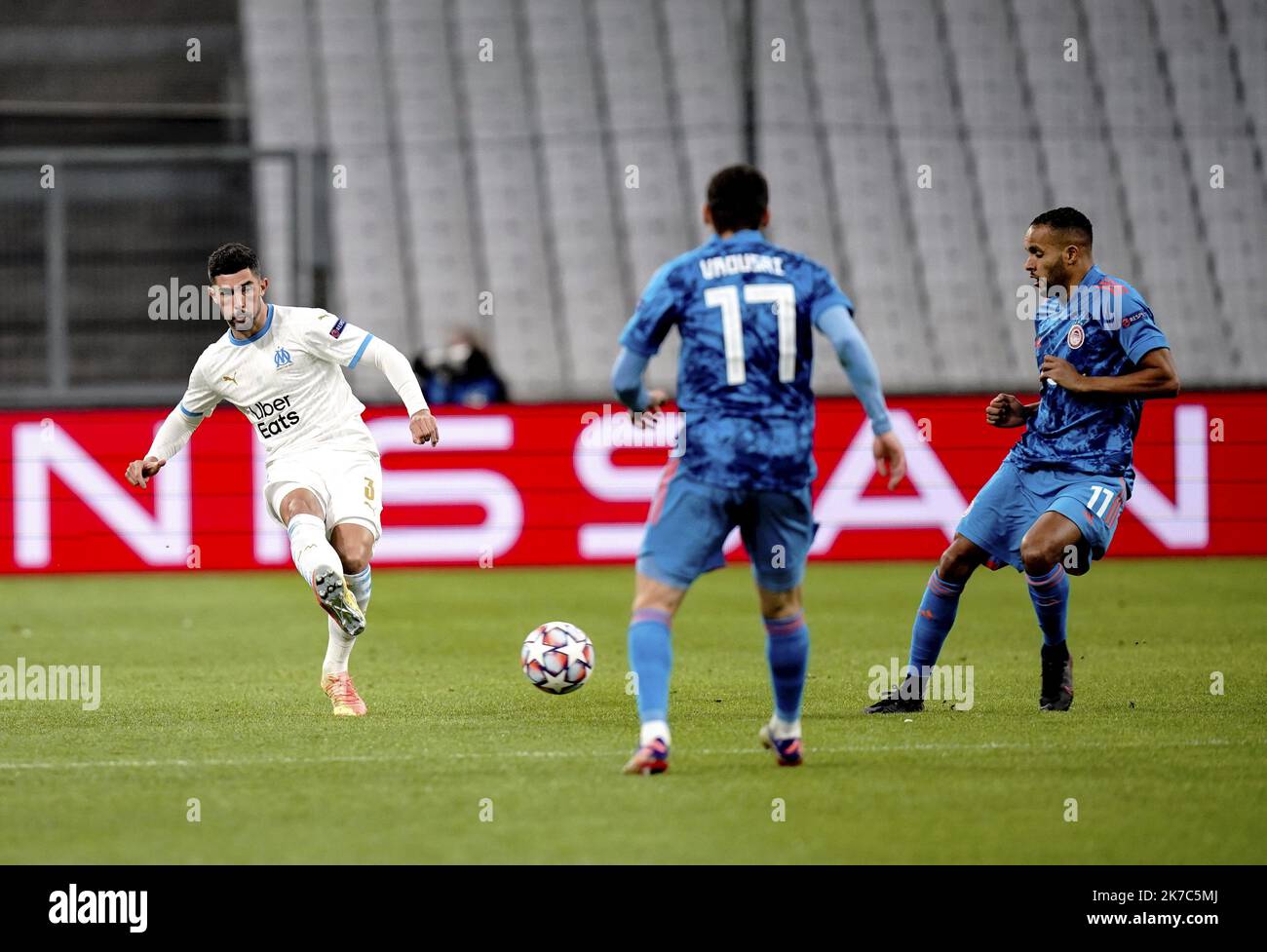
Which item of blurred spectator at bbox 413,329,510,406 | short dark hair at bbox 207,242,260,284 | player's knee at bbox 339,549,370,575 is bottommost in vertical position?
player's knee at bbox 339,549,370,575

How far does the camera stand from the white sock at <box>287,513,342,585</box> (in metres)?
7.88

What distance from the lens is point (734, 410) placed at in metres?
6.48

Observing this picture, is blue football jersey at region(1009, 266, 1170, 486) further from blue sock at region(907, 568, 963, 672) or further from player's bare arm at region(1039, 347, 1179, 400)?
blue sock at region(907, 568, 963, 672)

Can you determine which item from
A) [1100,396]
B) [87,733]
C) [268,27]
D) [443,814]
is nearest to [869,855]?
[443,814]

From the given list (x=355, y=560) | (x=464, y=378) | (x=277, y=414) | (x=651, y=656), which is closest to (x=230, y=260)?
(x=277, y=414)

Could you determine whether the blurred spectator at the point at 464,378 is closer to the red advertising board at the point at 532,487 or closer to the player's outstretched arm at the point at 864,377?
the red advertising board at the point at 532,487

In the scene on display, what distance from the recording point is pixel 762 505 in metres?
6.50

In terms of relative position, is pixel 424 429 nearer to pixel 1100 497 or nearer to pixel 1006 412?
pixel 1006 412

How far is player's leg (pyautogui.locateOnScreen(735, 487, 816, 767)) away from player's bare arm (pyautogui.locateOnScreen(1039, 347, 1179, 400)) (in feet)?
5.84

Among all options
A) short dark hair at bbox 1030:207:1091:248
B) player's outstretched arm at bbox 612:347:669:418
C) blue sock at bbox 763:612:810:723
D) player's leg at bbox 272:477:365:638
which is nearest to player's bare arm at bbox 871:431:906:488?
blue sock at bbox 763:612:810:723

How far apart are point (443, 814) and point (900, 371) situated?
15634 mm

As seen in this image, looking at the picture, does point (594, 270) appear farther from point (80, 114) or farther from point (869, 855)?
point (869, 855)

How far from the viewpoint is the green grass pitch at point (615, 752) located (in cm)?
561
